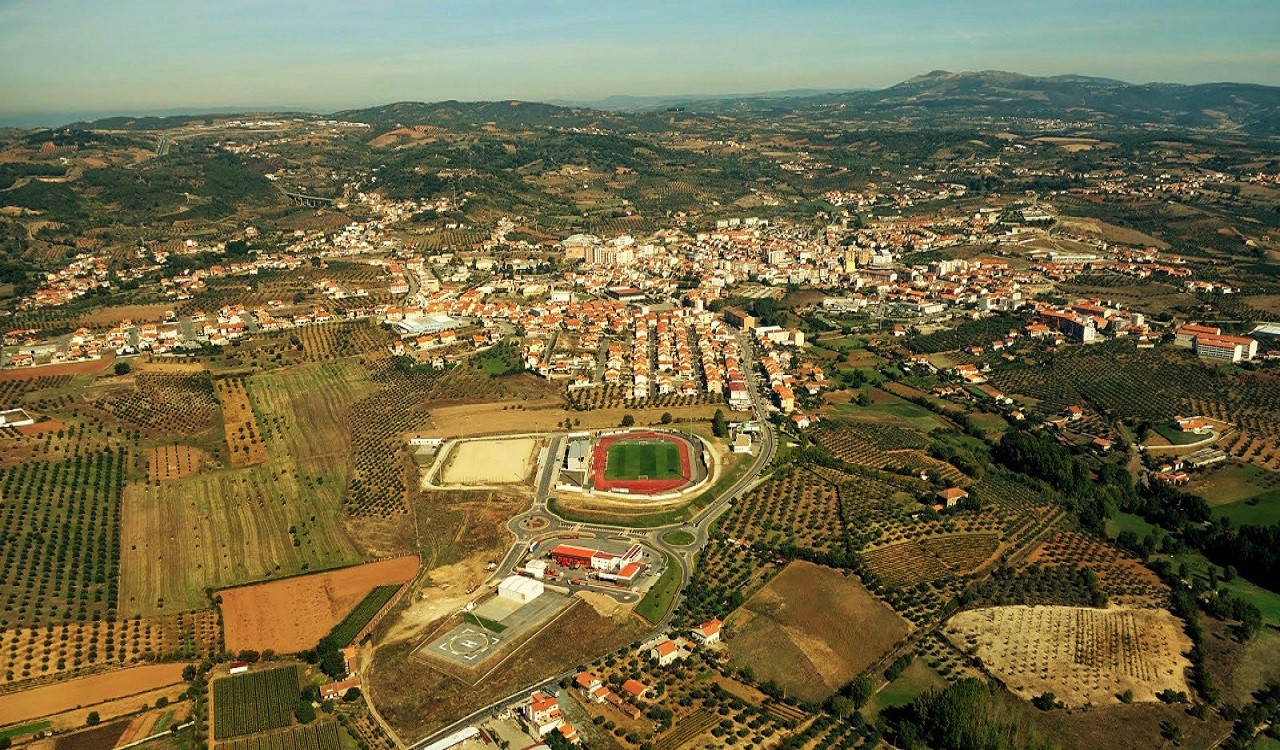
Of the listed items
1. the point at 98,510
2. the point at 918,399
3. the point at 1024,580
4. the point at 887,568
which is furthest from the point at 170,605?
the point at 918,399

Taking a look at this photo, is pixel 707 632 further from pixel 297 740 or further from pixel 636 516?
pixel 297 740

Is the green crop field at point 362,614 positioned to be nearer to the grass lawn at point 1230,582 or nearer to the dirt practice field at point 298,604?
the dirt practice field at point 298,604

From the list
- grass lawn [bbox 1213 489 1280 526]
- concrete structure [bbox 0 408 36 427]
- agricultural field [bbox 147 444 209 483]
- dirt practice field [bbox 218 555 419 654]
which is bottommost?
dirt practice field [bbox 218 555 419 654]

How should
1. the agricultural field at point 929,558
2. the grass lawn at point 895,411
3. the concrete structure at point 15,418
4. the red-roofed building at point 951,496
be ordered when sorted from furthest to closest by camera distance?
1. the grass lawn at point 895,411
2. the concrete structure at point 15,418
3. the red-roofed building at point 951,496
4. the agricultural field at point 929,558

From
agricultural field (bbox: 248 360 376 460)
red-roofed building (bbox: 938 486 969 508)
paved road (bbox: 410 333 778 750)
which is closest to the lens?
paved road (bbox: 410 333 778 750)

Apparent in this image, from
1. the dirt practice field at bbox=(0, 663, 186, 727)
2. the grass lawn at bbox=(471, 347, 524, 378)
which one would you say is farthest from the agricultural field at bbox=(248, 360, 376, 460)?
the dirt practice field at bbox=(0, 663, 186, 727)

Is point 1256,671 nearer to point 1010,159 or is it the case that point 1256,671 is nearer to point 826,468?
point 826,468

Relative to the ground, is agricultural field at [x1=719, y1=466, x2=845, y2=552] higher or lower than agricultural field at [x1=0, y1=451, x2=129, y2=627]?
lower

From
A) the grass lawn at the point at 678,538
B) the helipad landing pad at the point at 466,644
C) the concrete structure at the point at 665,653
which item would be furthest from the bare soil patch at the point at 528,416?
the concrete structure at the point at 665,653

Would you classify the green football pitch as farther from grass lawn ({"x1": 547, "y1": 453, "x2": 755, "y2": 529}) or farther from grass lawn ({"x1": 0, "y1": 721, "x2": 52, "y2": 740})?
grass lawn ({"x1": 0, "y1": 721, "x2": 52, "y2": 740})
